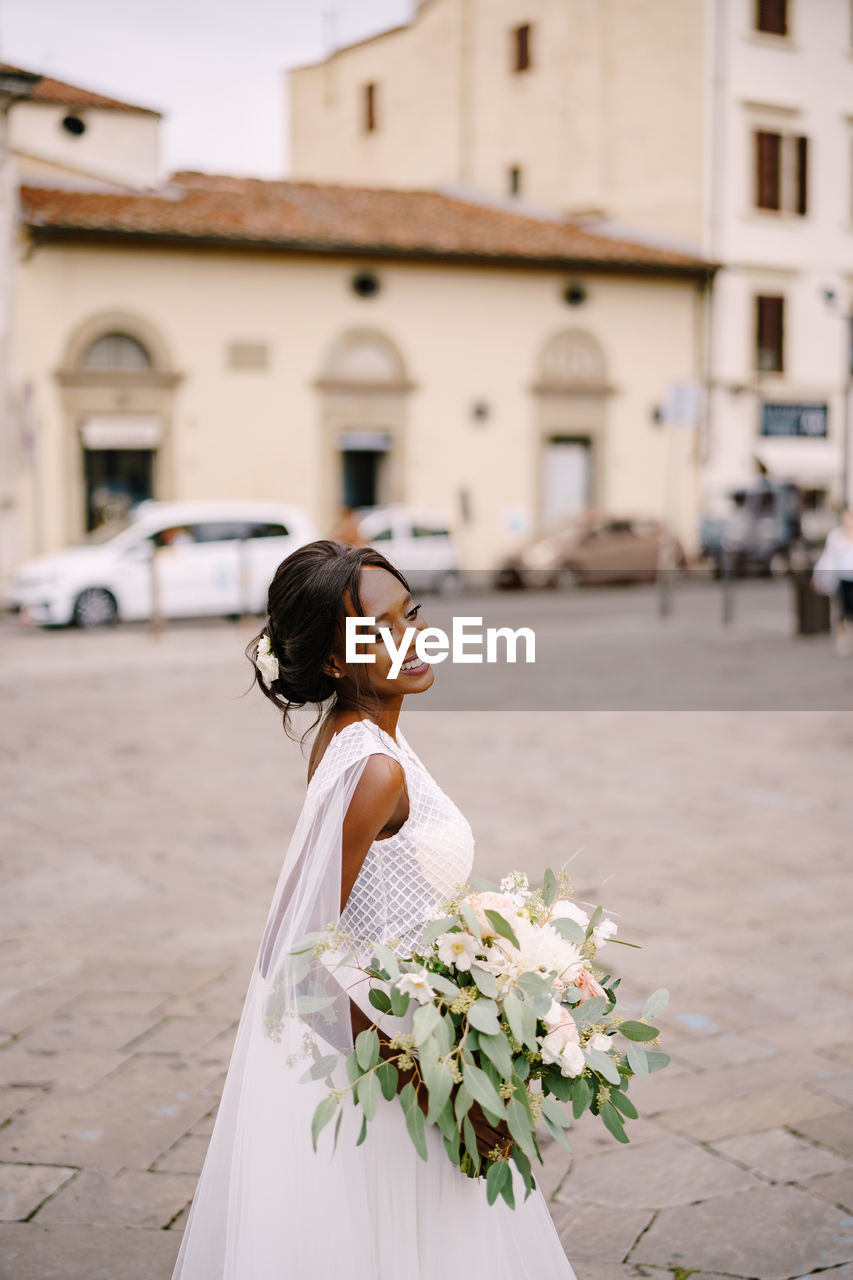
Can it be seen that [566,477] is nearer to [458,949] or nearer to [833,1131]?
[833,1131]

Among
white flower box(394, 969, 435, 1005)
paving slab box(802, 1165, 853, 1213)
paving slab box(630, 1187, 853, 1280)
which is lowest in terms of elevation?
paving slab box(630, 1187, 853, 1280)

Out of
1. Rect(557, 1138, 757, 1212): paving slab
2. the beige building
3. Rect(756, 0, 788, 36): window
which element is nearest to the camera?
Rect(557, 1138, 757, 1212): paving slab

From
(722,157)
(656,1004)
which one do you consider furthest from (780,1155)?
(722,157)

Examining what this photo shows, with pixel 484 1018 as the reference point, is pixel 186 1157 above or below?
below

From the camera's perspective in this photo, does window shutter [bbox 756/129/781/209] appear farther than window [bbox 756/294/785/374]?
No

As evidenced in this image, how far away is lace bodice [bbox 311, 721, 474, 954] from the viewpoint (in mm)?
2322

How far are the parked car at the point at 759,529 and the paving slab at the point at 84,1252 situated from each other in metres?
26.4

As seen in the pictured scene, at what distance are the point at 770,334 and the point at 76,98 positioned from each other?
15.6 metres

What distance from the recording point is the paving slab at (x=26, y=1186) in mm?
3260

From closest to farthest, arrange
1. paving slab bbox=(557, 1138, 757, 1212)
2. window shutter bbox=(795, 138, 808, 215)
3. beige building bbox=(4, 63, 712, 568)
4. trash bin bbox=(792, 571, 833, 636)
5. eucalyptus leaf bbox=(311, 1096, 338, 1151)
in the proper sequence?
eucalyptus leaf bbox=(311, 1096, 338, 1151) → paving slab bbox=(557, 1138, 757, 1212) → trash bin bbox=(792, 571, 833, 636) → beige building bbox=(4, 63, 712, 568) → window shutter bbox=(795, 138, 808, 215)

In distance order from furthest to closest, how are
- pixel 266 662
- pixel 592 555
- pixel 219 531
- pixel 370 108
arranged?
1. pixel 370 108
2. pixel 592 555
3. pixel 219 531
4. pixel 266 662

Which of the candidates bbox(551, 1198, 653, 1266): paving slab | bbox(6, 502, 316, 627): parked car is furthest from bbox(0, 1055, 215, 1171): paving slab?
bbox(6, 502, 316, 627): parked car

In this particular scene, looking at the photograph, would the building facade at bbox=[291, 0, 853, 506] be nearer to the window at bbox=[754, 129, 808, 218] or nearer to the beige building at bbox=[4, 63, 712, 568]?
the window at bbox=[754, 129, 808, 218]

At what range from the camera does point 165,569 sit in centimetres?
1909
